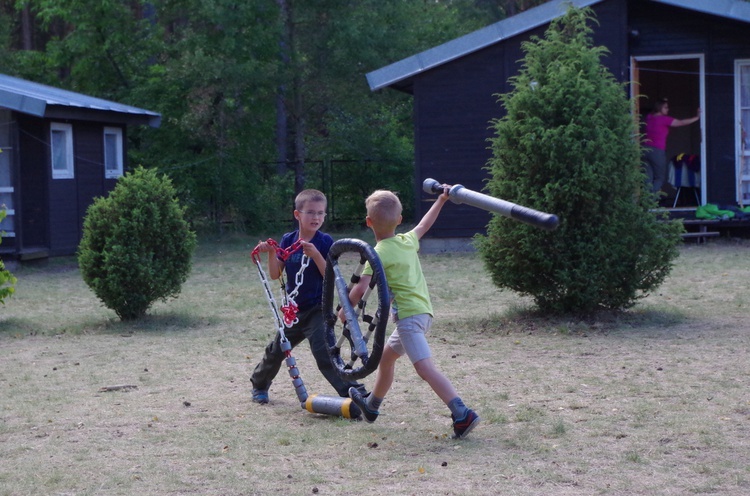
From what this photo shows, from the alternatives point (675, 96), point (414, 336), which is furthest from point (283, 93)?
point (414, 336)

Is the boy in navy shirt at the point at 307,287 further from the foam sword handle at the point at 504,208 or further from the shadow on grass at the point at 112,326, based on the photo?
the shadow on grass at the point at 112,326

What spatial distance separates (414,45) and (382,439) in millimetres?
22927

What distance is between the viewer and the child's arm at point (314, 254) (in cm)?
575

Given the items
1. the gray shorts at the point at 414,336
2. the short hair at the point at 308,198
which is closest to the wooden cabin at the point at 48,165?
the short hair at the point at 308,198

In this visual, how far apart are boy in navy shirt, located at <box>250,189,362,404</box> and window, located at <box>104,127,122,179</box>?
14633mm

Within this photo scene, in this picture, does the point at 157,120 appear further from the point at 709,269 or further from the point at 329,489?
the point at 329,489

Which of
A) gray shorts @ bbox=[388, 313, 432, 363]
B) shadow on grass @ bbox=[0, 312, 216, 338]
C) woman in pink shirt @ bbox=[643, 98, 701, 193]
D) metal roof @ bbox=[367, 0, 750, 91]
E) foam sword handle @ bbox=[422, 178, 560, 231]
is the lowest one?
shadow on grass @ bbox=[0, 312, 216, 338]

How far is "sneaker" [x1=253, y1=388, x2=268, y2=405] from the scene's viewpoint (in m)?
6.43

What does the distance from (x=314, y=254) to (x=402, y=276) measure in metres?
0.69

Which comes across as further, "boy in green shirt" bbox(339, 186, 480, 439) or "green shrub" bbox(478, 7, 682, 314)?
"green shrub" bbox(478, 7, 682, 314)

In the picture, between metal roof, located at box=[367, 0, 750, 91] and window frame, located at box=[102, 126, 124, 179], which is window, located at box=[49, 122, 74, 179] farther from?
metal roof, located at box=[367, 0, 750, 91]

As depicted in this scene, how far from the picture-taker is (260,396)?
21.1 feet

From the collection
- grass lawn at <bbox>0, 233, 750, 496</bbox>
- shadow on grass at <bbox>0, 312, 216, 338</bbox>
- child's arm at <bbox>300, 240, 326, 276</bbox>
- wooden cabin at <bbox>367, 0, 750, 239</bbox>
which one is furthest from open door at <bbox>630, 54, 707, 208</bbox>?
child's arm at <bbox>300, 240, 326, 276</bbox>

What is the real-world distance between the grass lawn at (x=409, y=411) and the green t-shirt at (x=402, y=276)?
75 centimetres
